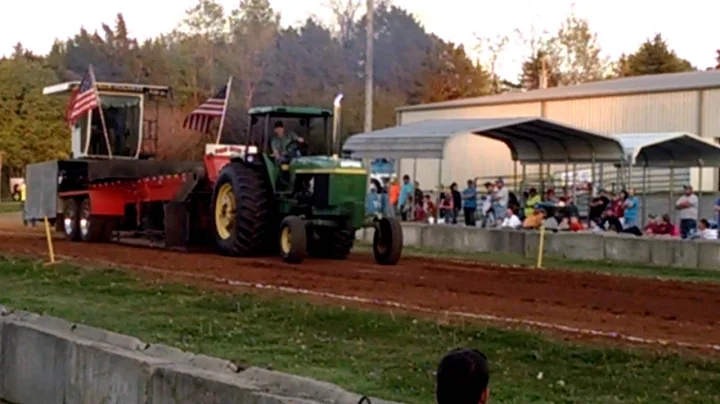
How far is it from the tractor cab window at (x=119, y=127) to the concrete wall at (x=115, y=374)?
58.4ft

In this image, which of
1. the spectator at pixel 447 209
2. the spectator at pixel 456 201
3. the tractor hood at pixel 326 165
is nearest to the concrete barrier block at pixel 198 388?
the tractor hood at pixel 326 165

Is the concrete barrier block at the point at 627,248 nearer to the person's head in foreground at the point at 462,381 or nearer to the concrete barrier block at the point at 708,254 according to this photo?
the concrete barrier block at the point at 708,254

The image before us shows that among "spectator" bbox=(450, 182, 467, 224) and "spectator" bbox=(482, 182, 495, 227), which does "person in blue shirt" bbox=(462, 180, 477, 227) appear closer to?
"spectator" bbox=(482, 182, 495, 227)

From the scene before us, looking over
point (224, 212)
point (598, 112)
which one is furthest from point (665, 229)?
point (598, 112)

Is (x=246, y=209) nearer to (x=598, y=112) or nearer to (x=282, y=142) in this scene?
(x=282, y=142)

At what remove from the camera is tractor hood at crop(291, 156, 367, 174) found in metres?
20.3

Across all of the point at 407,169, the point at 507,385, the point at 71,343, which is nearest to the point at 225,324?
the point at 71,343

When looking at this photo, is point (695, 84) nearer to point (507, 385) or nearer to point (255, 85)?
point (255, 85)

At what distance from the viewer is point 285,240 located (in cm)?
2011

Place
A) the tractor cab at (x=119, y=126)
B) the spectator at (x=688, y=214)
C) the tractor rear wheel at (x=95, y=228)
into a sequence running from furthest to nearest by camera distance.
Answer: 1. the tractor cab at (x=119, y=126)
2. the spectator at (x=688, y=214)
3. the tractor rear wheel at (x=95, y=228)

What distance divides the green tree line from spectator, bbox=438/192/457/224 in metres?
14.7

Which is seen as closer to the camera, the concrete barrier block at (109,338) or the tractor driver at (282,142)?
the concrete barrier block at (109,338)

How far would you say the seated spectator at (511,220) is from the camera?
2941 cm

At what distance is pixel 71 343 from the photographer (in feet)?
31.7
